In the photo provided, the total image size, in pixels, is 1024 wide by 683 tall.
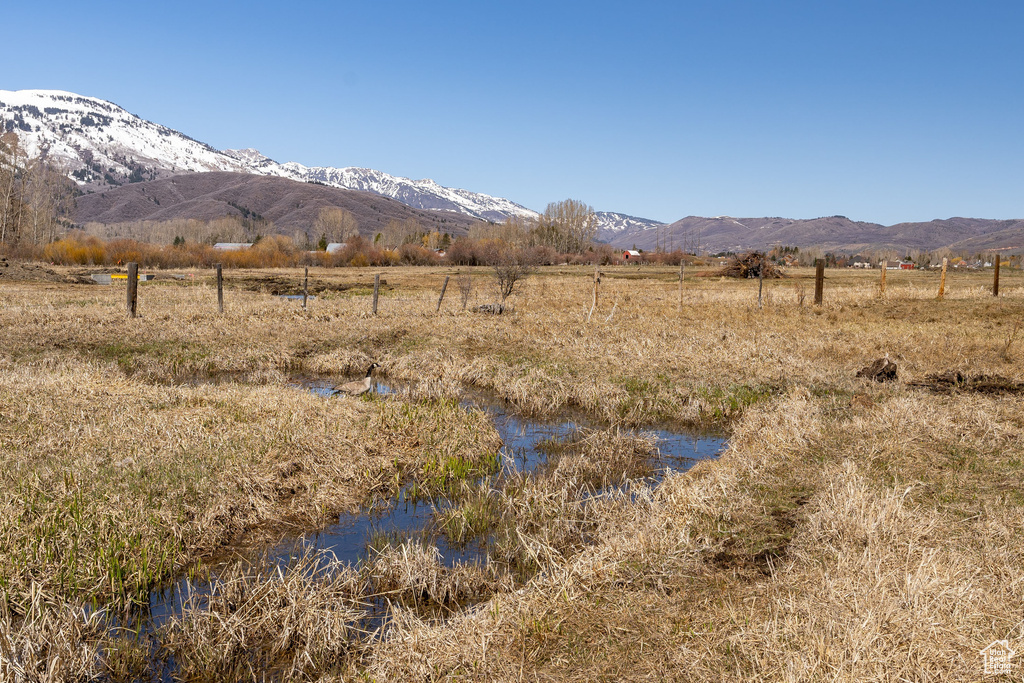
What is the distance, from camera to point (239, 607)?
17.3ft

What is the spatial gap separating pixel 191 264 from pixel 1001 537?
3080 inches

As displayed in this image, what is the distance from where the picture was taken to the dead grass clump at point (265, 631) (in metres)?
4.95

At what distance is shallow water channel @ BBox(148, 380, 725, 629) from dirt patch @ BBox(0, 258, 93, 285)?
3950cm

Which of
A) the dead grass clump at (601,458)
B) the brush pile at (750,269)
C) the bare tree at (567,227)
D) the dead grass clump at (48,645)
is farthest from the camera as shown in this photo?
the bare tree at (567,227)

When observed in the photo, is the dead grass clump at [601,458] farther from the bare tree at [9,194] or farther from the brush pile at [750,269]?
the bare tree at [9,194]

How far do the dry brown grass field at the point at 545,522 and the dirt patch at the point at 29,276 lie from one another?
31.1 meters

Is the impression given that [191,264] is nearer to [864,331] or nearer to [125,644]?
[864,331]

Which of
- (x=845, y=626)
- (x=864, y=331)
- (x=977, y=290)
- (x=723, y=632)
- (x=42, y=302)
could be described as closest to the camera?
(x=845, y=626)

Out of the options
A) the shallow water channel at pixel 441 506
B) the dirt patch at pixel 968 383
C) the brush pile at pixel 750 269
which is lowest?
the shallow water channel at pixel 441 506

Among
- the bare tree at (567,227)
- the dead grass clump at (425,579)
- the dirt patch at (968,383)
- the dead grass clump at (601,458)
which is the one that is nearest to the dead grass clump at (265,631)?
the dead grass clump at (425,579)

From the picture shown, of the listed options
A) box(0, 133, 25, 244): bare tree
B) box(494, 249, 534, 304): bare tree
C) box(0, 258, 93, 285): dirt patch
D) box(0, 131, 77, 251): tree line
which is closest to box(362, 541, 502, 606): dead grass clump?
box(494, 249, 534, 304): bare tree

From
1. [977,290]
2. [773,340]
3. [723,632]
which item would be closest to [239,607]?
[723,632]

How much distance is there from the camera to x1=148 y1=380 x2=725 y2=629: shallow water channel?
6688 millimetres

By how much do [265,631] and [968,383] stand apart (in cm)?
1373
